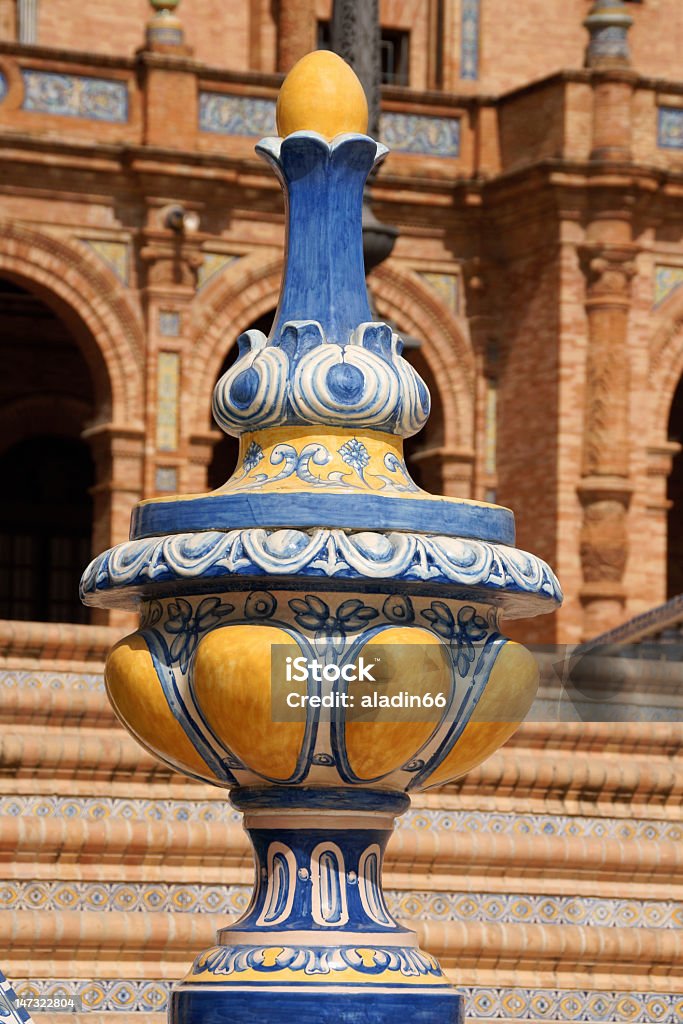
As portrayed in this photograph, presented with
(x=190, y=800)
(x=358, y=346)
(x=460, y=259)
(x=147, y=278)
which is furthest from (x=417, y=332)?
(x=358, y=346)

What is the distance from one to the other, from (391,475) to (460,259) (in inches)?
609

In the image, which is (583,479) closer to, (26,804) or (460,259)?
→ (460,259)

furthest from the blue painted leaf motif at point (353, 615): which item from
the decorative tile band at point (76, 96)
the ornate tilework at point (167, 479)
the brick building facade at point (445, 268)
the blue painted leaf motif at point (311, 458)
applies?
the decorative tile band at point (76, 96)

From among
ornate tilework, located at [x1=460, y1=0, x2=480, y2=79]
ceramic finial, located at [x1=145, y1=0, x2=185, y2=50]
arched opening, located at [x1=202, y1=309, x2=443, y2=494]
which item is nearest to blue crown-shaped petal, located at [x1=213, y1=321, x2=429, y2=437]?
arched opening, located at [x1=202, y1=309, x2=443, y2=494]

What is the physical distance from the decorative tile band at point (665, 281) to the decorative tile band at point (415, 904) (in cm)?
1245

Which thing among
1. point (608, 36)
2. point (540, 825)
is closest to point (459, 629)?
point (540, 825)

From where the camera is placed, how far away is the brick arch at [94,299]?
19172 millimetres

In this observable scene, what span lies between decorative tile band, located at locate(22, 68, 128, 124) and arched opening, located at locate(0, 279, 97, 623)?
3.93 meters

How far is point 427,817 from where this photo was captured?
26.7 feet

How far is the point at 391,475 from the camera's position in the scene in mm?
5156

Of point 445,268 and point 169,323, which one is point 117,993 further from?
point 445,268

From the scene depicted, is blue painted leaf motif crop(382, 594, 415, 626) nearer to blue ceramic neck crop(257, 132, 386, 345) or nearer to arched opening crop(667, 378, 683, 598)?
blue ceramic neck crop(257, 132, 386, 345)

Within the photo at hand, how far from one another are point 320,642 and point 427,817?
11.0 feet

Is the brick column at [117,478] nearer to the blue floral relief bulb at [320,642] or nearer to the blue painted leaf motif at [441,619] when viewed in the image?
the blue floral relief bulb at [320,642]
